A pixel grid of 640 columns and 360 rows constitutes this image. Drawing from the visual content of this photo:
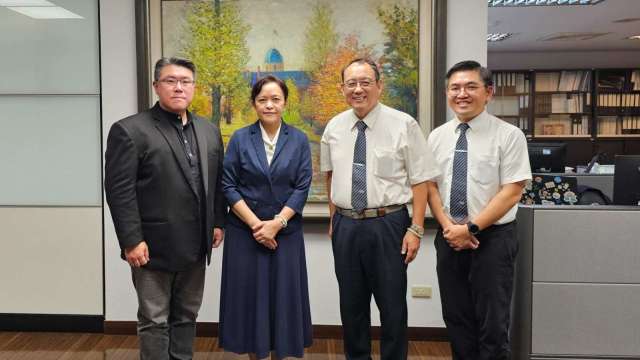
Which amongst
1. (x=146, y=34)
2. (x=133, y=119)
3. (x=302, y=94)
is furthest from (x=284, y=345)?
(x=146, y=34)

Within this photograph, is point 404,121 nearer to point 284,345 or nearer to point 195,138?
point 195,138

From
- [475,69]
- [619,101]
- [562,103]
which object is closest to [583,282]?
[475,69]

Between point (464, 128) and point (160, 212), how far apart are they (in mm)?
1305

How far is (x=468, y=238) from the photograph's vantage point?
79.0 inches

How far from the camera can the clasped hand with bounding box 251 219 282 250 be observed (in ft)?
6.81

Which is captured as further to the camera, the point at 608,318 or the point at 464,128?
the point at 608,318

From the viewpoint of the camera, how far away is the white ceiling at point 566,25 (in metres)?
5.69

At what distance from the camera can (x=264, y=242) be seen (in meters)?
2.10

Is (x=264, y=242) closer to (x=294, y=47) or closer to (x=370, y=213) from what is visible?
(x=370, y=213)

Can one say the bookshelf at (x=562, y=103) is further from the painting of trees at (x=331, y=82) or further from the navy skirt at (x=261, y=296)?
the navy skirt at (x=261, y=296)

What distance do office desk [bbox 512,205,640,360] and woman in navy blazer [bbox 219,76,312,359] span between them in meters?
1.11

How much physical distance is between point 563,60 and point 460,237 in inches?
287

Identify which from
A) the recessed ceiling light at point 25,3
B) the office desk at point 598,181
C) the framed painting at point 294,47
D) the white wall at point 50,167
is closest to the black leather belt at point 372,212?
the framed painting at point 294,47

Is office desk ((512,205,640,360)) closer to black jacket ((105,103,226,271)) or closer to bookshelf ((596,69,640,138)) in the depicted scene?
black jacket ((105,103,226,271))
